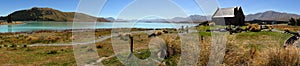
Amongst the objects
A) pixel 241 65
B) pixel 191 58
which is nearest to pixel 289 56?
pixel 241 65

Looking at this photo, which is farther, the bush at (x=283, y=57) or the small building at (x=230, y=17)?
the small building at (x=230, y=17)

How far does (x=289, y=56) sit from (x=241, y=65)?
1.49m

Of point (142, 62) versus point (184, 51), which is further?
point (142, 62)

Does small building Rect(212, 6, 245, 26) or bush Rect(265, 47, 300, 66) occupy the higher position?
small building Rect(212, 6, 245, 26)

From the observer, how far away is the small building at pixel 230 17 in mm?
49812

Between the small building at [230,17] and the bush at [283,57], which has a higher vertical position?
the small building at [230,17]

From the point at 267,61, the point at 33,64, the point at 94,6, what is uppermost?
the point at 94,6

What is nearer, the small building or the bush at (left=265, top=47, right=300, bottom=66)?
the bush at (left=265, top=47, right=300, bottom=66)

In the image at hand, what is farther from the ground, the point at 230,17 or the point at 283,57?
the point at 230,17

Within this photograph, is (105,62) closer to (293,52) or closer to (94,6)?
(94,6)

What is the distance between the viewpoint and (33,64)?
12789 millimetres

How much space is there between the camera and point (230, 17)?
4969cm

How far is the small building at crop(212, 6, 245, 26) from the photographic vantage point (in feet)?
163

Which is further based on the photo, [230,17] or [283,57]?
[230,17]
